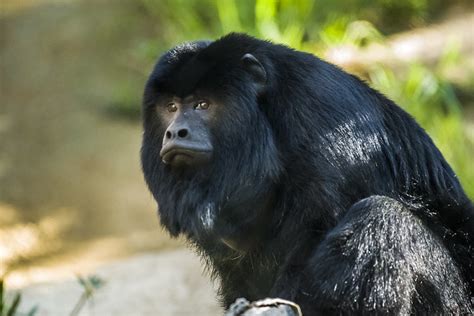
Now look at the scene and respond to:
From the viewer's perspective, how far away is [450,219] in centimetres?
489

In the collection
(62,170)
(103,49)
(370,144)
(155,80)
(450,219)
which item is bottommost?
(62,170)

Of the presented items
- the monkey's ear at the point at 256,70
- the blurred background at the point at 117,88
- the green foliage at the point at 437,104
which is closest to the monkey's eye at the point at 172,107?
the monkey's ear at the point at 256,70

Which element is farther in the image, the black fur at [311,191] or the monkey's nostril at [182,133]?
the monkey's nostril at [182,133]

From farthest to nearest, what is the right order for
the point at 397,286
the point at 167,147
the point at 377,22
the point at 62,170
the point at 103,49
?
the point at 103,49 < the point at 377,22 < the point at 62,170 < the point at 167,147 < the point at 397,286

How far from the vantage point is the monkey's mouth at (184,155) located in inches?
182

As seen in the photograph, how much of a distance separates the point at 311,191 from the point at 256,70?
2.23ft

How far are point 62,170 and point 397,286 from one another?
7247 millimetres

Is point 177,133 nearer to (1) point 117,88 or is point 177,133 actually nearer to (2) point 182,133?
(2) point 182,133

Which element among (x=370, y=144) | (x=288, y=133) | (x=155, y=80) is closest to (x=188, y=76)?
(x=155, y=80)

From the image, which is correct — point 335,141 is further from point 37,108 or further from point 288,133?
point 37,108

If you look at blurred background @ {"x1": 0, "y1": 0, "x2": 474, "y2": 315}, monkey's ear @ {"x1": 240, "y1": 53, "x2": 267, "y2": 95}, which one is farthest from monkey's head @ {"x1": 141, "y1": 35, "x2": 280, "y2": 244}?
blurred background @ {"x1": 0, "y1": 0, "x2": 474, "y2": 315}

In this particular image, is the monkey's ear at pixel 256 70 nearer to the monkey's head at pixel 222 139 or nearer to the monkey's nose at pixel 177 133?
the monkey's head at pixel 222 139

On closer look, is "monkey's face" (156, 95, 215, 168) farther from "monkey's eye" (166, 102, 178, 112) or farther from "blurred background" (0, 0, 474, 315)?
"blurred background" (0, 0, 474, 315)

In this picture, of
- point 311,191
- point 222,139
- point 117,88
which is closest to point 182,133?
point 222,139
